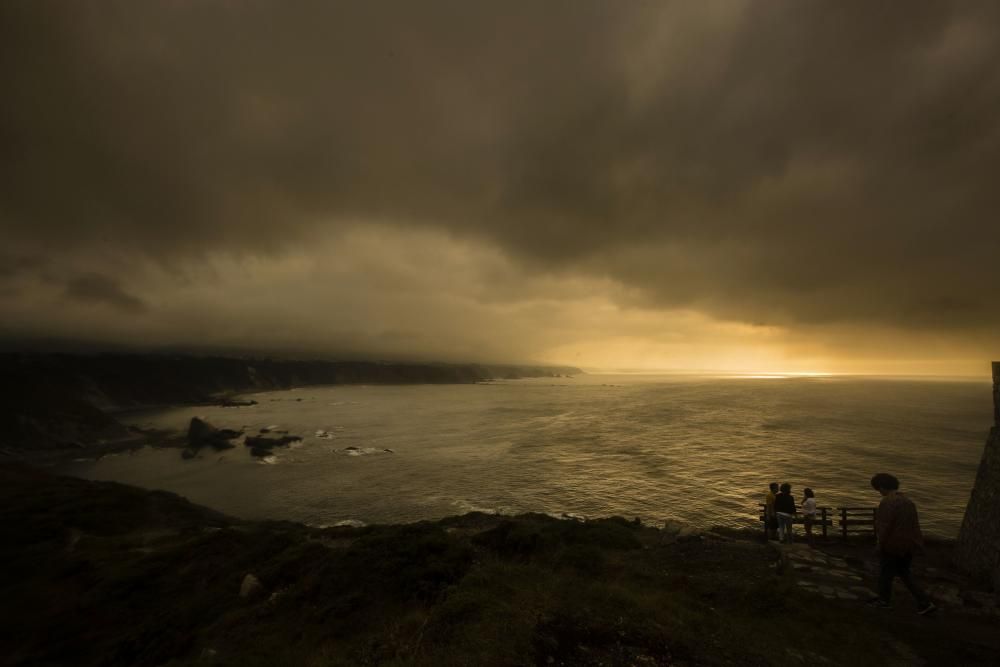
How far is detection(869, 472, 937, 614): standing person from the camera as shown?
992 cm

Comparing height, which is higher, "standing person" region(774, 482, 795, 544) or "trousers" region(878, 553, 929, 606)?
"trousers" region(878, 553, 929, 606)

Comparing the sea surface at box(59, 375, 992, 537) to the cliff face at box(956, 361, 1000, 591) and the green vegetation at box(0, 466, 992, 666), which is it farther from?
the cliff face at box(956, 361, 1000, 591)

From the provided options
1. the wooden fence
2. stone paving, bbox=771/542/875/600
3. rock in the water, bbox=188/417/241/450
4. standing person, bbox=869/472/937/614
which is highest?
standing person, bbox=869/472/937/614

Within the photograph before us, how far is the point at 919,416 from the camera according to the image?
362 ft

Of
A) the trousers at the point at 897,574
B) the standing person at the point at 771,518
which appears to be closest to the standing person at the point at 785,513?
the standing person at the point at 771,518

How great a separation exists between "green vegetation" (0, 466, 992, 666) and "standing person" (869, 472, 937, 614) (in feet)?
4.84

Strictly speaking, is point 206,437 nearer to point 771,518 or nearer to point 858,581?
point 771,518

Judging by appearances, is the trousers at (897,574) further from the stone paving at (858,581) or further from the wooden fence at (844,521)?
the wooden fence at (844,521)

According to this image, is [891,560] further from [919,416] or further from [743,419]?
[919,416]

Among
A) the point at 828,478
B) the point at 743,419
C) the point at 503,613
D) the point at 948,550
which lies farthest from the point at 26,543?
the point at 743,419

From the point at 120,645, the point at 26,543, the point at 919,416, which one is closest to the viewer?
the point at 120,645

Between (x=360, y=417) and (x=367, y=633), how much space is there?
123902 mm

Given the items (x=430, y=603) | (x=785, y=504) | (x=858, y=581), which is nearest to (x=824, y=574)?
(x=858, y=581)

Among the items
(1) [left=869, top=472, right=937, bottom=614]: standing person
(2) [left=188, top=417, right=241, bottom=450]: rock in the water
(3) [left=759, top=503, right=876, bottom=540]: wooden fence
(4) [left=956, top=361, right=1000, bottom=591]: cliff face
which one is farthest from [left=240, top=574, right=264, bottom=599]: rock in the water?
(2) [left=188, top=417, right=241, bottom=450]: rock in the water
